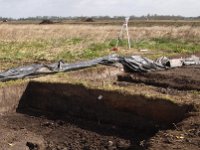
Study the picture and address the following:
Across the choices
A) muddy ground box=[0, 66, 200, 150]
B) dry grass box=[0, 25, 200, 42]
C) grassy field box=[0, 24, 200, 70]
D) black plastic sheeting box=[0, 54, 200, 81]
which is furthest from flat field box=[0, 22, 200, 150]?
dry grass box=[0, 25, 200, 42]

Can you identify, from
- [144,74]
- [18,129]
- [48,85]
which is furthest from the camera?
[144,74]

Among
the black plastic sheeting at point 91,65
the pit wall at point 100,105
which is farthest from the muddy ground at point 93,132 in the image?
the black plastic sheeting at point 91,65

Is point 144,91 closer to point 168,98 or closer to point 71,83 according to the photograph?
point 168,98

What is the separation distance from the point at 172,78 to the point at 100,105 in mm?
2931

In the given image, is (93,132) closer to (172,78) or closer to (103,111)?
(103,111)

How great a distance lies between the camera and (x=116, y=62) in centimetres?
1395

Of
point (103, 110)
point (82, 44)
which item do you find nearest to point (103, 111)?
point (103, 110)

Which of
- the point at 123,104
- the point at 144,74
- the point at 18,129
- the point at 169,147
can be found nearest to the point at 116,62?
the point at 144,74

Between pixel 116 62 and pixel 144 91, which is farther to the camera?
pixel 116 62

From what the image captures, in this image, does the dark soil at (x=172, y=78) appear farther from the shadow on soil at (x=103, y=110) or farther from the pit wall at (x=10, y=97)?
the pit wall at (x=10, y=97)

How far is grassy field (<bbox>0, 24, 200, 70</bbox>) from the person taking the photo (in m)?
20.0

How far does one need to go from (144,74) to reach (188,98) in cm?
381

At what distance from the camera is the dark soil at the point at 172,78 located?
11811 millimetres

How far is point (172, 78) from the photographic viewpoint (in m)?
12.5
